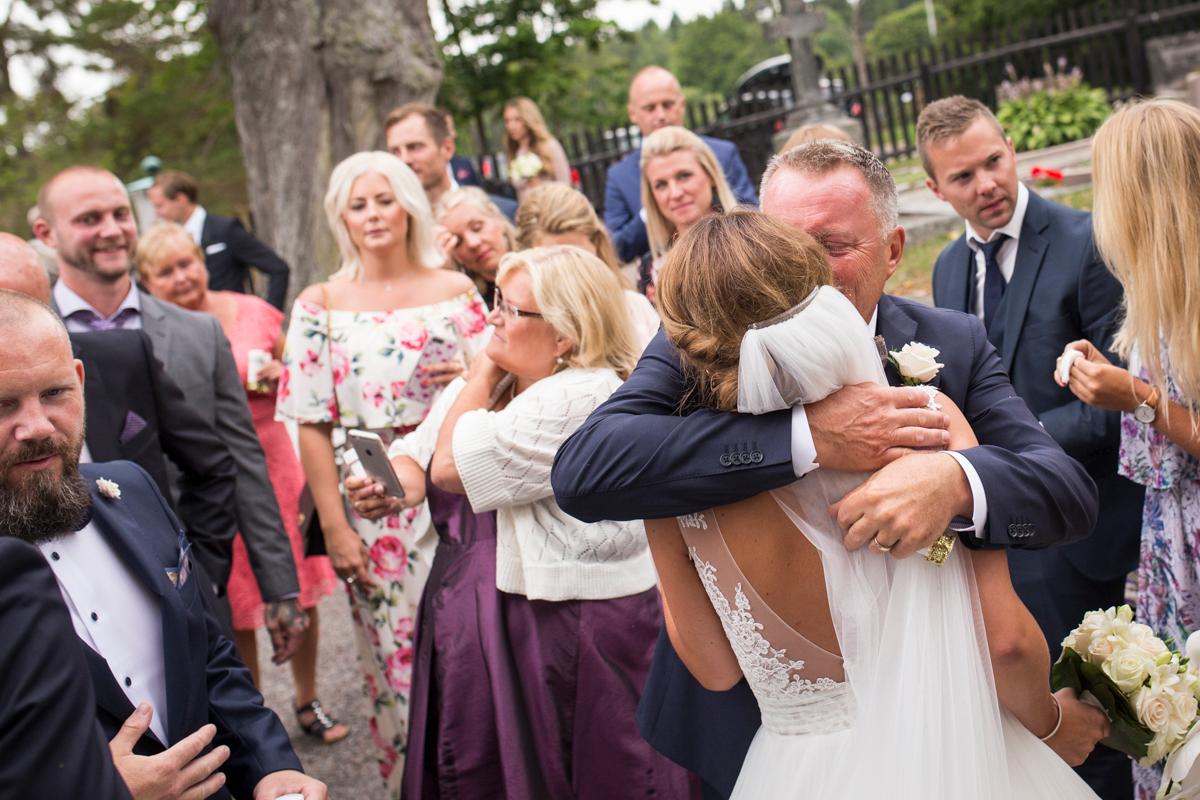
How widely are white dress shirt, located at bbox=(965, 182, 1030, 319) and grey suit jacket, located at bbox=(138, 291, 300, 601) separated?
2.92m

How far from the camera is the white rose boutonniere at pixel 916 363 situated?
2.14 meters

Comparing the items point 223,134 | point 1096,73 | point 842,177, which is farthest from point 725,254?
point 223,134

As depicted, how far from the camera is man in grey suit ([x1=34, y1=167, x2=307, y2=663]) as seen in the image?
4.64m

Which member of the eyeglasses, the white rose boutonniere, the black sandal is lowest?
the black sandal

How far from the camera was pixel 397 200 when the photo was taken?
484 centimetres

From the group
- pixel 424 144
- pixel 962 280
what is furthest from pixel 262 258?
pixel 962 280

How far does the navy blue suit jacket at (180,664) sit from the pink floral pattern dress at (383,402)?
1695mm

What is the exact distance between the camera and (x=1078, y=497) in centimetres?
211

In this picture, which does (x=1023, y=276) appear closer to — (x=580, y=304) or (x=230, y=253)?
(x=580, y=304)

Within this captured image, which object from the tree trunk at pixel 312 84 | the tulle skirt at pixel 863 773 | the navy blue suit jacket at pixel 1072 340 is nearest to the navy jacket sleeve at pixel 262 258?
the tree trunk at pixel 312 84

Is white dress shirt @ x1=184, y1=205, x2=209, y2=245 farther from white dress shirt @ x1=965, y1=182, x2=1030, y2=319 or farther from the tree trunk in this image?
white dress shirt @ x1=965, y1=182, x2=1030, y2=319

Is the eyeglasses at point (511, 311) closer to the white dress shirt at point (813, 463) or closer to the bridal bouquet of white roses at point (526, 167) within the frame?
the white dress shirt at point (813, 463)

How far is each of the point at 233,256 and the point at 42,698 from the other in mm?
6734

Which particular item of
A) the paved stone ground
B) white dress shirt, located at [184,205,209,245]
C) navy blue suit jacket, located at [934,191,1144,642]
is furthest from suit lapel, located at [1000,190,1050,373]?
white dress shirt, located at [184,205,209,245]
